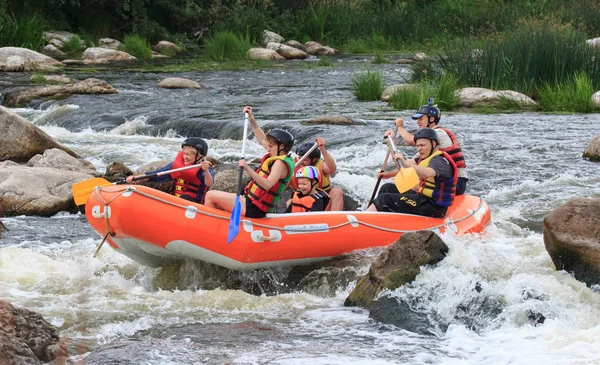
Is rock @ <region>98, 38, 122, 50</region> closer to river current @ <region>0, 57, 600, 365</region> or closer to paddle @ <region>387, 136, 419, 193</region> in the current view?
river current @ <region>0, 57, 600, 365</region>

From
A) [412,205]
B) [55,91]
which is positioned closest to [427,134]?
[412,205]

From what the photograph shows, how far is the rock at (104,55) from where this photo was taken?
74.0 feet

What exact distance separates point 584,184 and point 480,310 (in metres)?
4.44

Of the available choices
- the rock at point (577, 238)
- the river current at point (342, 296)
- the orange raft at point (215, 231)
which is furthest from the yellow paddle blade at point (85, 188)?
the rock at point (577, 238)

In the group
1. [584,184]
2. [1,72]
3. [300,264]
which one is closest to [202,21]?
[1,72]

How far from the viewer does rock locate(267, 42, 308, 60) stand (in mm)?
24969

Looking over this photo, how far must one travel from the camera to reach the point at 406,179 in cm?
694

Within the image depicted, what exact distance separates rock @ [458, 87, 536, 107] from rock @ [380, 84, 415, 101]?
33.7 inches

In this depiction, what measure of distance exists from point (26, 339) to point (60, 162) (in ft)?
20.1

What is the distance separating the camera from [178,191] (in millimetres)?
7586

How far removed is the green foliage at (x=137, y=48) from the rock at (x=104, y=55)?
1.93 feet

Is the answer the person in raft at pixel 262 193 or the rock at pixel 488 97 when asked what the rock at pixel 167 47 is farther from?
the person in raft at pixel 262 193

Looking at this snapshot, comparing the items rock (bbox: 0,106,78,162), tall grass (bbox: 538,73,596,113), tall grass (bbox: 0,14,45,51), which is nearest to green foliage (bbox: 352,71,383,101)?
tall grass (bbox: 538,73,596,113)

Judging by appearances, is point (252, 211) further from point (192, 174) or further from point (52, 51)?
point (52, 51)
